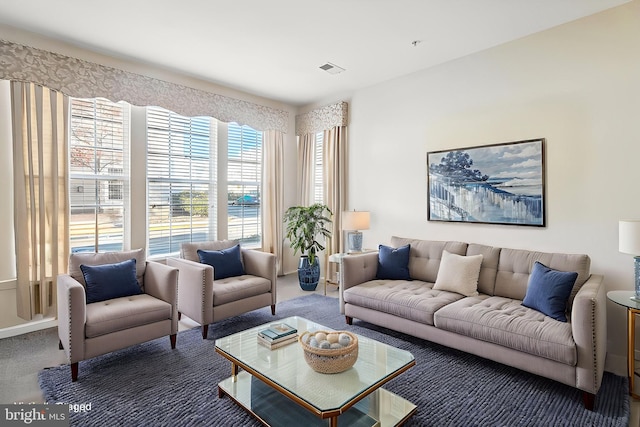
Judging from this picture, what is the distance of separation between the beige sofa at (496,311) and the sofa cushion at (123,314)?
1.72 meters

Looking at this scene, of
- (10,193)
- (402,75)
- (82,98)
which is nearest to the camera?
(10,193)

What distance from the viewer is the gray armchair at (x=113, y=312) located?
8.11 ft

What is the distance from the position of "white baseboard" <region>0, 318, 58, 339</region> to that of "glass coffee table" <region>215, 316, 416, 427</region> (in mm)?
2346

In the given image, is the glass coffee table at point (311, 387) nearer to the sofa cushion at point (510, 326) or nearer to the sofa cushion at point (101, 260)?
the sofa cushion at point (510, 326)

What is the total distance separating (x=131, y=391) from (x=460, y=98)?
3956 mm

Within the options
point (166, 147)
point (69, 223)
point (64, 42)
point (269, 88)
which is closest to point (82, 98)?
point (64, 42)

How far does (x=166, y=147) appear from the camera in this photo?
14.2ft

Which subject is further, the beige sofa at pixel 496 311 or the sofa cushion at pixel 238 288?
the sofa cushion at pixel 238 288

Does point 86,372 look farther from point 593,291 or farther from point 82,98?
point 593,291

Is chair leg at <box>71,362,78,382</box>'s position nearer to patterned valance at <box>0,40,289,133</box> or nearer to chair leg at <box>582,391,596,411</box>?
patterned valance at <box>0,40,289,133</box>

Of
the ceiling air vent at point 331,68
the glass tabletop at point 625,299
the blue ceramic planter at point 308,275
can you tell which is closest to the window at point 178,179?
the blue ceramic planter at point 308,275

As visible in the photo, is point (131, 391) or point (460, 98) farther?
point (460, 98)

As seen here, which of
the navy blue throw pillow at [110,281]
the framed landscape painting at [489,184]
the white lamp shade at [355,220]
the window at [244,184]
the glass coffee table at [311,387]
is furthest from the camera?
the window at [244,184]

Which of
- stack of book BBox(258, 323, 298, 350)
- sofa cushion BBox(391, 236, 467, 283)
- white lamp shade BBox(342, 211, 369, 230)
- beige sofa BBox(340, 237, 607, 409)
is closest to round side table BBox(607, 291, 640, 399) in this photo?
beige sofa BBox(340, 237, 607, 409)
